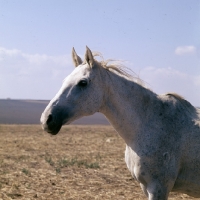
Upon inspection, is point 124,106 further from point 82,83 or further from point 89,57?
point 89,57

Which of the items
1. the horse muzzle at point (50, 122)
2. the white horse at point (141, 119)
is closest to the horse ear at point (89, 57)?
the white horse at point (141, 119)

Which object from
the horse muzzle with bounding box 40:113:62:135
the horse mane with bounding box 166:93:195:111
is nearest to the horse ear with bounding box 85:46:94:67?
the horse muzzle with bounding box 40:113:62:135

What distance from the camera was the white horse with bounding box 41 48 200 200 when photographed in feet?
11.4

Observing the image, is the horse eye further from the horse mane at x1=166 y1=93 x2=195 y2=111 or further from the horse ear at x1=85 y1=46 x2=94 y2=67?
the horse mane at x1=166 y1=93 x2=195 y2=111

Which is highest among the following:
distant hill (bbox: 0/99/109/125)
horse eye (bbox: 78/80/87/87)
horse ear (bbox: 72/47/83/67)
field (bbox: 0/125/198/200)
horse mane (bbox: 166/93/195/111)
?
horse ear (bbox: 72/47/83/67)

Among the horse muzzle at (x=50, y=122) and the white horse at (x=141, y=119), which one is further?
the white horse at (x=141, y=119)

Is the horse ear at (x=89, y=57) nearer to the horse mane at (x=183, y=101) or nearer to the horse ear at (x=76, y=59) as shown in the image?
the horse ear at (x=76, y=59)

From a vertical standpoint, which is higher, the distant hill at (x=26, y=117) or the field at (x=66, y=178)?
the field at (x=66, y=178)

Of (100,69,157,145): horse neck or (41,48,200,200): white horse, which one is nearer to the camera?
(41,48,200,200): white horse

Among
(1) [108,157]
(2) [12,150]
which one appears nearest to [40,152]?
(2) [12,150]

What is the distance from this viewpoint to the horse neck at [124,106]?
373cm

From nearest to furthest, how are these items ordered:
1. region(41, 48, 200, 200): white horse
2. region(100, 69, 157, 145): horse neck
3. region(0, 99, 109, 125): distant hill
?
region(41, 48, 200, 200): white horse, region(100, 69, 157, 145): horse neck, region(0, 99, 109, 125): distant hill

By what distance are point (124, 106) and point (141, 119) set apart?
0.28m

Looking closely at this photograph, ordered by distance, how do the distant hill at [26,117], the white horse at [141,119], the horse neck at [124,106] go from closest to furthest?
the white horse at [141,119] < the horse neck at [124,106] < the distant hill at [26,117]
